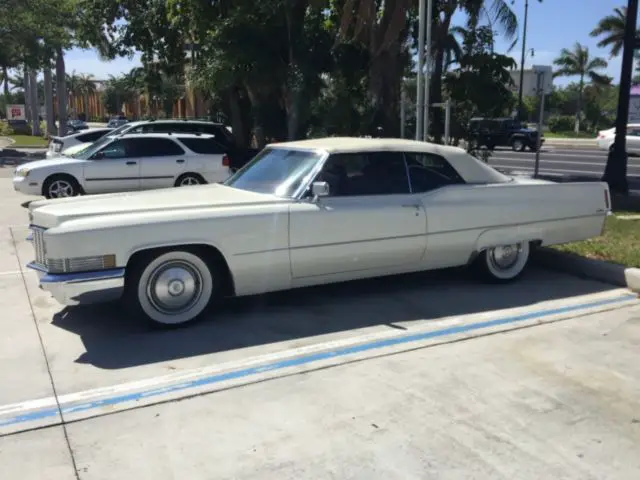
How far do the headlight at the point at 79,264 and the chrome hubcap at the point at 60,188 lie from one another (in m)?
8.12

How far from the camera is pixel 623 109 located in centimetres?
1214

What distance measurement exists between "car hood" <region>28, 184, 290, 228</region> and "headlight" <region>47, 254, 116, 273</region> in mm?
318

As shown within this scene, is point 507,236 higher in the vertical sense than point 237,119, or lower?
lower

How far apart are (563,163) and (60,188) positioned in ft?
62.7

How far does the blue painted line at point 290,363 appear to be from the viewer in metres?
3.87

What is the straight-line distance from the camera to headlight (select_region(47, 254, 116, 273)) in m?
4.79

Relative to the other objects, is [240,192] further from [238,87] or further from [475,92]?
[238,87]

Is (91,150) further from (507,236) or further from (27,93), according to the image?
(27,93)

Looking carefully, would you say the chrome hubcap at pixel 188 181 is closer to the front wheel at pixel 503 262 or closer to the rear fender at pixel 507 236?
the front wheel at pixel 503 262

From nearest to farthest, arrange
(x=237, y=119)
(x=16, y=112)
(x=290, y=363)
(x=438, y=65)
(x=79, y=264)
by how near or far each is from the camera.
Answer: (x=290, y=363) < (x=79, y=264) < (x=438, y=65) < (x=237, y=119) < (x=16, y=112)

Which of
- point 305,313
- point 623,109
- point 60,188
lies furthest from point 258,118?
point 305,313

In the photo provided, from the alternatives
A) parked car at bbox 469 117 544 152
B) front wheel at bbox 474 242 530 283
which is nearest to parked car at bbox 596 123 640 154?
parked car at bbox 469 117 544 152

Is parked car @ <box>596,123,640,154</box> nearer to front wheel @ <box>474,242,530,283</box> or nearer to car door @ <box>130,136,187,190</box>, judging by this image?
car door @ <box>130,136,187,190</box>

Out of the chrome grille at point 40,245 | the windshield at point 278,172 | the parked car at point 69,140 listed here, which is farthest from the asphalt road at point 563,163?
the chrome grille at point 40,245
